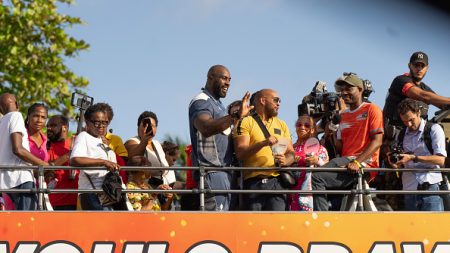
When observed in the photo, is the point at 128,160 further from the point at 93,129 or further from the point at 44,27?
the point at 44,27

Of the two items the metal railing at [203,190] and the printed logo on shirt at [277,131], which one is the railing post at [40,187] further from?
the printed logo on shirt at [277,131]

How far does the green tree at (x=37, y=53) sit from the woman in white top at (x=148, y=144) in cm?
961

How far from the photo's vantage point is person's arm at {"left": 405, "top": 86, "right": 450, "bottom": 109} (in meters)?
6.38

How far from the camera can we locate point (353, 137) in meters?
6.18

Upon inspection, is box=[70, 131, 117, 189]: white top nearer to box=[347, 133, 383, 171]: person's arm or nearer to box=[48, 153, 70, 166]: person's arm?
box=[48, 153, 70, 166]: person's arm

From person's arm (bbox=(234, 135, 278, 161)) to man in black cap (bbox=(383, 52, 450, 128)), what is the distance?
141 centimetres

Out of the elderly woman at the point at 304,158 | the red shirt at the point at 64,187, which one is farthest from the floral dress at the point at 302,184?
the red shirt at the point at 64,187

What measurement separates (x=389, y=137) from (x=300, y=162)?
0.85 m

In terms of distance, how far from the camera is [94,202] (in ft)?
19.7

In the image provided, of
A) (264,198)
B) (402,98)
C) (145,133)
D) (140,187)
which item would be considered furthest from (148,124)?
(402,98)

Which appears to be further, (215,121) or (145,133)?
(145,133)

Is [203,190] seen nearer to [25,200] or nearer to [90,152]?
[90,152]

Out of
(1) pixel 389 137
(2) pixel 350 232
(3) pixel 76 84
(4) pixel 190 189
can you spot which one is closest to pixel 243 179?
(4) pixel 190 189

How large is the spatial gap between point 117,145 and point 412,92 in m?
2.50
